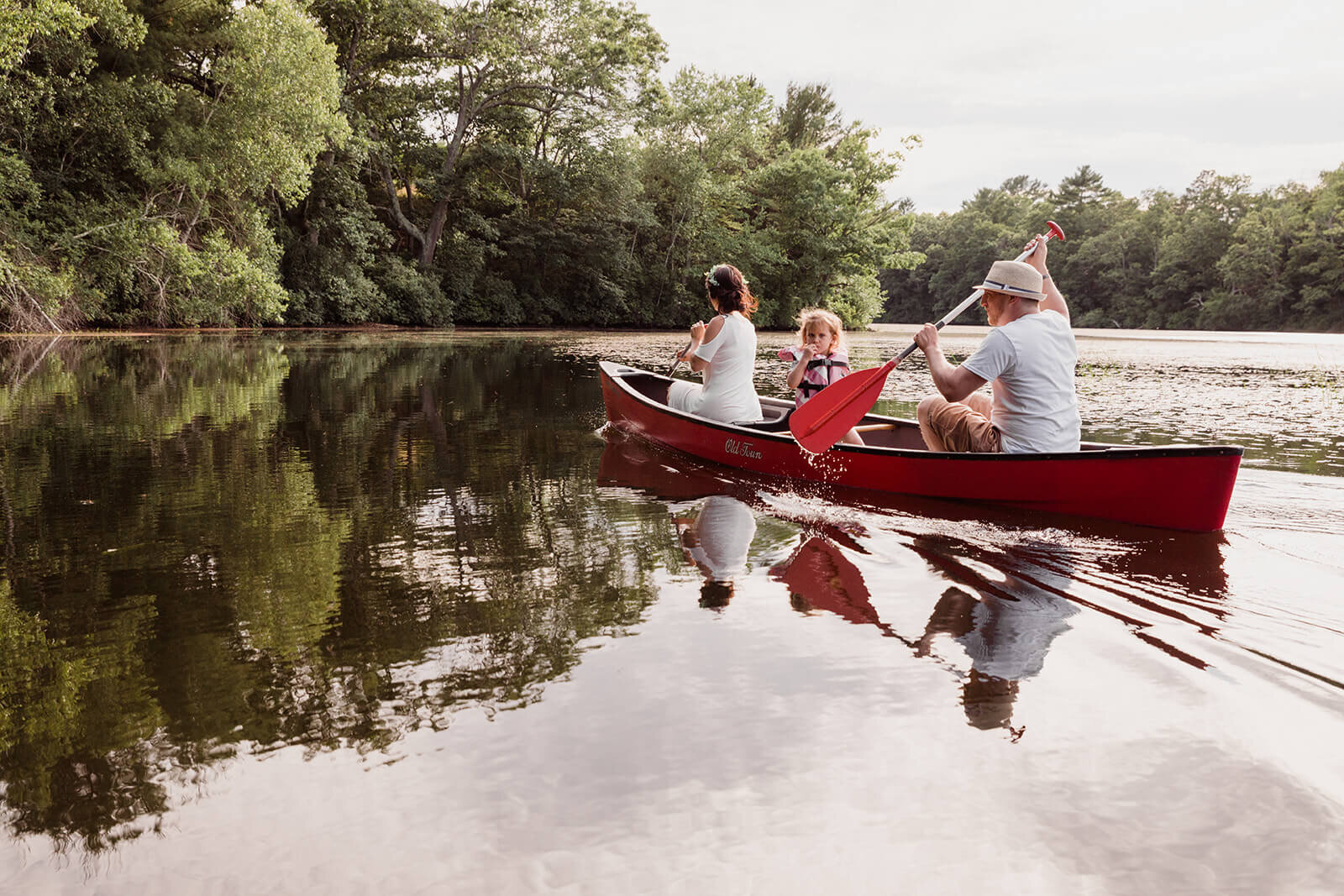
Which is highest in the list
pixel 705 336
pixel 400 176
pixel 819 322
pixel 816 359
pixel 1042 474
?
pixel 400 176

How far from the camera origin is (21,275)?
17125mm

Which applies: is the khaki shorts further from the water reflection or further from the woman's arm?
the woman's arm

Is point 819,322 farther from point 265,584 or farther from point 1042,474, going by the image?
point 265,584

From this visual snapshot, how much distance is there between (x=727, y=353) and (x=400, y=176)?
31.1 meters

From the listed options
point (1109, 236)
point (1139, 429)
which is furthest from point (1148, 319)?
point (1139, 429)

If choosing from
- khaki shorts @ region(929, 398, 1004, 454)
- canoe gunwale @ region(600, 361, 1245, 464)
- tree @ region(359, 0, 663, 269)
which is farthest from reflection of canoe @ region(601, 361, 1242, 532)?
tree @ region(359, 0, 663, 269)

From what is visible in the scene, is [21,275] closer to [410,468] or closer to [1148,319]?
[410,468]

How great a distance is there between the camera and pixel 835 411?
571 cm

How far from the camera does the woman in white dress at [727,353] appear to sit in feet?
21.3

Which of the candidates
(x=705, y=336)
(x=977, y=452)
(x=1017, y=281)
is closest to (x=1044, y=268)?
(x=1017, y=281)

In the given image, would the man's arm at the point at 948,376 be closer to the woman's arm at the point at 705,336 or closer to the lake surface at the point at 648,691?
the lake surface at the point at 648,691

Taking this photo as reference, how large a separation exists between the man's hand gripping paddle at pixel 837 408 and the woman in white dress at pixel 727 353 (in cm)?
91

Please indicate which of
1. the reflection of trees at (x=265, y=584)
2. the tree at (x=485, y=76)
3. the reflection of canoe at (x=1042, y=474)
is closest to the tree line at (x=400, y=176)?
the tree at (x=485, y=76)

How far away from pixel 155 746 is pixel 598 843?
122cm
